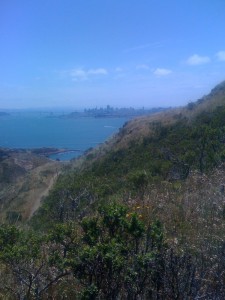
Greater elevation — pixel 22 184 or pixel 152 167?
pixel 152 167

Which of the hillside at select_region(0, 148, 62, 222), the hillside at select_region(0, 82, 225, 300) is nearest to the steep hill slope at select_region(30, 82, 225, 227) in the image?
the hillside at select_region(0, 82, 225, 300)

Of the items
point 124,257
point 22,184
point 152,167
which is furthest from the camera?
point 22,184

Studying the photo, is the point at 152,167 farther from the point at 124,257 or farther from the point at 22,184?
the point at 22,184

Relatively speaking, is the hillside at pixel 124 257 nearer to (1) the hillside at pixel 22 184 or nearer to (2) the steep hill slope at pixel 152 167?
(2) the steep hill slope at pixel 152 167

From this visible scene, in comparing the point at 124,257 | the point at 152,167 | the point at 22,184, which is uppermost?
the point at 124,257

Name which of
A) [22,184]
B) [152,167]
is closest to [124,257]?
[152,167]

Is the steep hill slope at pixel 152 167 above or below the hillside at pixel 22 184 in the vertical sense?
above

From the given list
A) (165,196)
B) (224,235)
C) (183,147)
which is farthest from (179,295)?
(183,147)

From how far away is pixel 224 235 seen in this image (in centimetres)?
342

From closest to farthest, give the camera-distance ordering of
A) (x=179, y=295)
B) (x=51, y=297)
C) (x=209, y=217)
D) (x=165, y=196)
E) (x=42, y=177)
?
(x=179, y=295) < (x=51, y=297) < (x=209, y=217) < (x=165, y=196) < (x=42, y=177)

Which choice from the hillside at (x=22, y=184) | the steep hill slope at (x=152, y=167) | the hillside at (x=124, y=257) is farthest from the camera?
the hillside at (x=22, y=184)

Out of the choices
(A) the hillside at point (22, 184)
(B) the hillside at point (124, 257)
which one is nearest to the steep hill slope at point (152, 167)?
(B) the hillside at point (124, 257)

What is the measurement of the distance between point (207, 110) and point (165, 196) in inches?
843

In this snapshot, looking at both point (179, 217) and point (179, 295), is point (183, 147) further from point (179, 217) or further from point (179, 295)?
point (179, 295)
